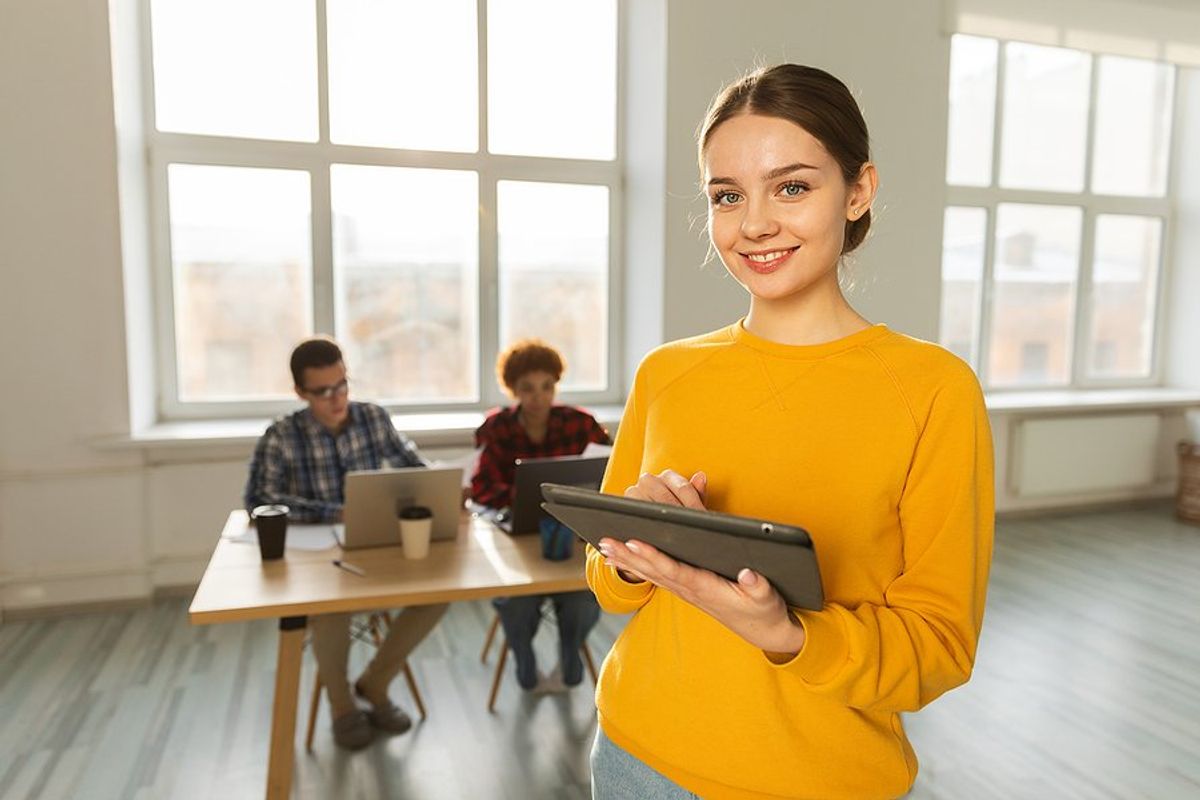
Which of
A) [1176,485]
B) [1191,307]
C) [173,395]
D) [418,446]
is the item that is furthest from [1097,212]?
[173,395]

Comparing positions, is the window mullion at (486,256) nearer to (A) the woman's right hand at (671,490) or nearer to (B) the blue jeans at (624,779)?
(B) the blue jeans at (624,779)

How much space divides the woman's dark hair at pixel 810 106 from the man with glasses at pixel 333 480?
2.12 m

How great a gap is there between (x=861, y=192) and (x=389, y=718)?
2390 mm

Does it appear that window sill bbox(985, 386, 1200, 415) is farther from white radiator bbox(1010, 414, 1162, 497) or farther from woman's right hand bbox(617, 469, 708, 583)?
woman's right hand bbox(617, 469, 708, 583)

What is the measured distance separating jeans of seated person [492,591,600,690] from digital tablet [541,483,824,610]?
2194 millimetres

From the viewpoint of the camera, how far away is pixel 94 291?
354 cm

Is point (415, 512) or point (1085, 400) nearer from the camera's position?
point (415, 512)

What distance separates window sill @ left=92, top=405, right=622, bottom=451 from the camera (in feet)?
11.9

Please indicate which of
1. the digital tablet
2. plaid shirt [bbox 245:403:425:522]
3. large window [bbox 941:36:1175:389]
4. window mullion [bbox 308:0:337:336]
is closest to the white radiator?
large window [bbox 941:36:1175:389]

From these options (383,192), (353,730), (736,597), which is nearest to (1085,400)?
(383,192)

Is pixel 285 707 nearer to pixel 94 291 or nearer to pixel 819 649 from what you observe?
pixel 819 649

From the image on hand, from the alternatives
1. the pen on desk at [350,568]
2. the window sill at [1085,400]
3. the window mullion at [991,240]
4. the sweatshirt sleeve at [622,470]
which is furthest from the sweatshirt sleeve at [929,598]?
the window mullion at [991,240]

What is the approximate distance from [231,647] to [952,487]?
10.7 ft

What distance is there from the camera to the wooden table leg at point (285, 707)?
2.00 m
